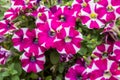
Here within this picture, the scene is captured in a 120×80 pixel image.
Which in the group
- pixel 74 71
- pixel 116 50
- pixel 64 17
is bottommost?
pixel 74 71

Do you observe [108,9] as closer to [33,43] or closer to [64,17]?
[64,17]

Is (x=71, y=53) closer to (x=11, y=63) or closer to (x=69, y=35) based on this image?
(x=69, y=35)

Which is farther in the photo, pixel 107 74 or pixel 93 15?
pixel 93 15

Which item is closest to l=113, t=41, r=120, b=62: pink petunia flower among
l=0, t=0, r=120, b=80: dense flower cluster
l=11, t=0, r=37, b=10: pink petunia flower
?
l=0, t=0, r=120, b=80: dense flower cluster

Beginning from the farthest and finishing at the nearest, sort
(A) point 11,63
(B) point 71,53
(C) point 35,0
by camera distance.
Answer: (C) point 35,0, (A) point 11,63, (B) point 71,53

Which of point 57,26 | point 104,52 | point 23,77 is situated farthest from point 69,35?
point 23,77

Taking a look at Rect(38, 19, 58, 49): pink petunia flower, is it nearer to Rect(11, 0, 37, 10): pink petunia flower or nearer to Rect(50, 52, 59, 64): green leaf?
Rect(50, 52, 59, 64): green leaf

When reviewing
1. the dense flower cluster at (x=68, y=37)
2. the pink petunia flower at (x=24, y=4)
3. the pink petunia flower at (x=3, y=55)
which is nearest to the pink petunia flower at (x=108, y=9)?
the dense flower cluster at (x=68, y=37)

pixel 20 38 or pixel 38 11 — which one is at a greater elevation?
pixel 38 11

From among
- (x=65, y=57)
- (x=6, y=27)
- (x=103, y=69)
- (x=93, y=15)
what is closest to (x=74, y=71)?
(x=65, y=57)
